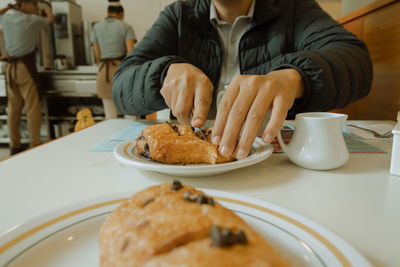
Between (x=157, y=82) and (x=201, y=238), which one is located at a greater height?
(x=157, y=82)

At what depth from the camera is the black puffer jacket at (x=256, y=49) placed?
1.10m

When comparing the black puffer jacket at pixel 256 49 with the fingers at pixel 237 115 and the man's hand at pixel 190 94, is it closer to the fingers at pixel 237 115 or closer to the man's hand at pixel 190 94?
the man's hand at pixel 190 94

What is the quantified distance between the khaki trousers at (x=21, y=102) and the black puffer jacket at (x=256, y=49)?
2642 millimetres

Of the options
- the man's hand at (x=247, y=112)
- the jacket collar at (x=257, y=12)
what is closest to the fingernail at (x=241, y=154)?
the man's hand at (x=247, y=112)

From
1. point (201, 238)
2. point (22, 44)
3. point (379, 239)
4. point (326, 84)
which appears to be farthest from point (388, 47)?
point (22, 44)

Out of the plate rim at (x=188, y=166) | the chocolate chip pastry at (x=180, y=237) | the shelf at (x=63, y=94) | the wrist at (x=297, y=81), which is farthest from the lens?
the shelf at (x=63, y=94)

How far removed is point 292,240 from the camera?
321 mm

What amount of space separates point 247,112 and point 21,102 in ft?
12.5

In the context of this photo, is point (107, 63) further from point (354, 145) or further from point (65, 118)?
point (354, 145)

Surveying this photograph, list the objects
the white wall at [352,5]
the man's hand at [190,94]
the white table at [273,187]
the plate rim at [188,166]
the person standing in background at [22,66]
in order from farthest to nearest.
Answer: the person standing in background at [22,66] → the white wall at [352,5] → the man's hand at [190,94] → the plate rim at [188,166] → the white table at [273,187]

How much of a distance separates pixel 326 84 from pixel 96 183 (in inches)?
33.4

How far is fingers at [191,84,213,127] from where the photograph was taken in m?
0.75

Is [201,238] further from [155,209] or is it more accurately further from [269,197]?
[269,197]

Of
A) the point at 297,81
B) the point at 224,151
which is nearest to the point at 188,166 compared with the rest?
the point at 224,151
